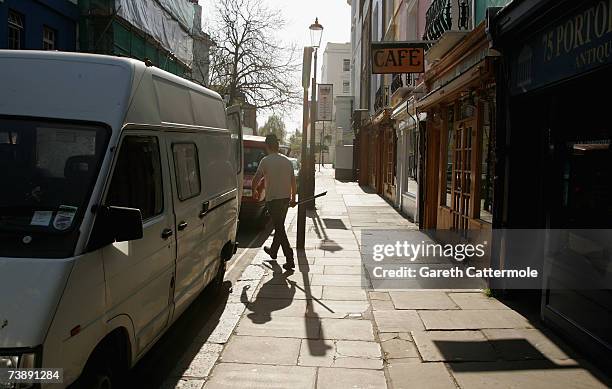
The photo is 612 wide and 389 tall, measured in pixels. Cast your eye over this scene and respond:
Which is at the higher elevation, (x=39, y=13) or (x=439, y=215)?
(x=39, y=13)

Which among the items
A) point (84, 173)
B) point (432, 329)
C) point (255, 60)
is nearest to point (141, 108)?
point (84, 173)

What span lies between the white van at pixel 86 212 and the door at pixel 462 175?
5451 mm

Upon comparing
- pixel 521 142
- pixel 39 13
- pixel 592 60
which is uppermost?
pixel 39 13

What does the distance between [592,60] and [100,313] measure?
4.12m

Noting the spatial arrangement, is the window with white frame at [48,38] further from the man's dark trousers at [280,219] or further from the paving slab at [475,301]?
the paving slab at [475,301]

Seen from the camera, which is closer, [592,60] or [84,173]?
[84,173]

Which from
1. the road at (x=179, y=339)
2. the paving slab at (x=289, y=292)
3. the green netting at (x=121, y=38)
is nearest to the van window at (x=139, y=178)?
the road at (x=179, y=339)

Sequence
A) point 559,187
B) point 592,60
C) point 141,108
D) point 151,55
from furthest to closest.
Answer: point 151,55 → point 559,187 → point 592,60 → point 141,108

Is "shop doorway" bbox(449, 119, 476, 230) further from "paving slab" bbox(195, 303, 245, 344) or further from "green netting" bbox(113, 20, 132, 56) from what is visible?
"green netting" bbox(113, 20, 132, 56)

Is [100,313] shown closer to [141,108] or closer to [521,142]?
[141,108]

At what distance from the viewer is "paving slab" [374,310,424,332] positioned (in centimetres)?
549

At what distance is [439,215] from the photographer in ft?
35.1

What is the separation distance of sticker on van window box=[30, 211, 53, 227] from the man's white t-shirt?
4.97 metres

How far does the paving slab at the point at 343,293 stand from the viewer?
6676 mm
